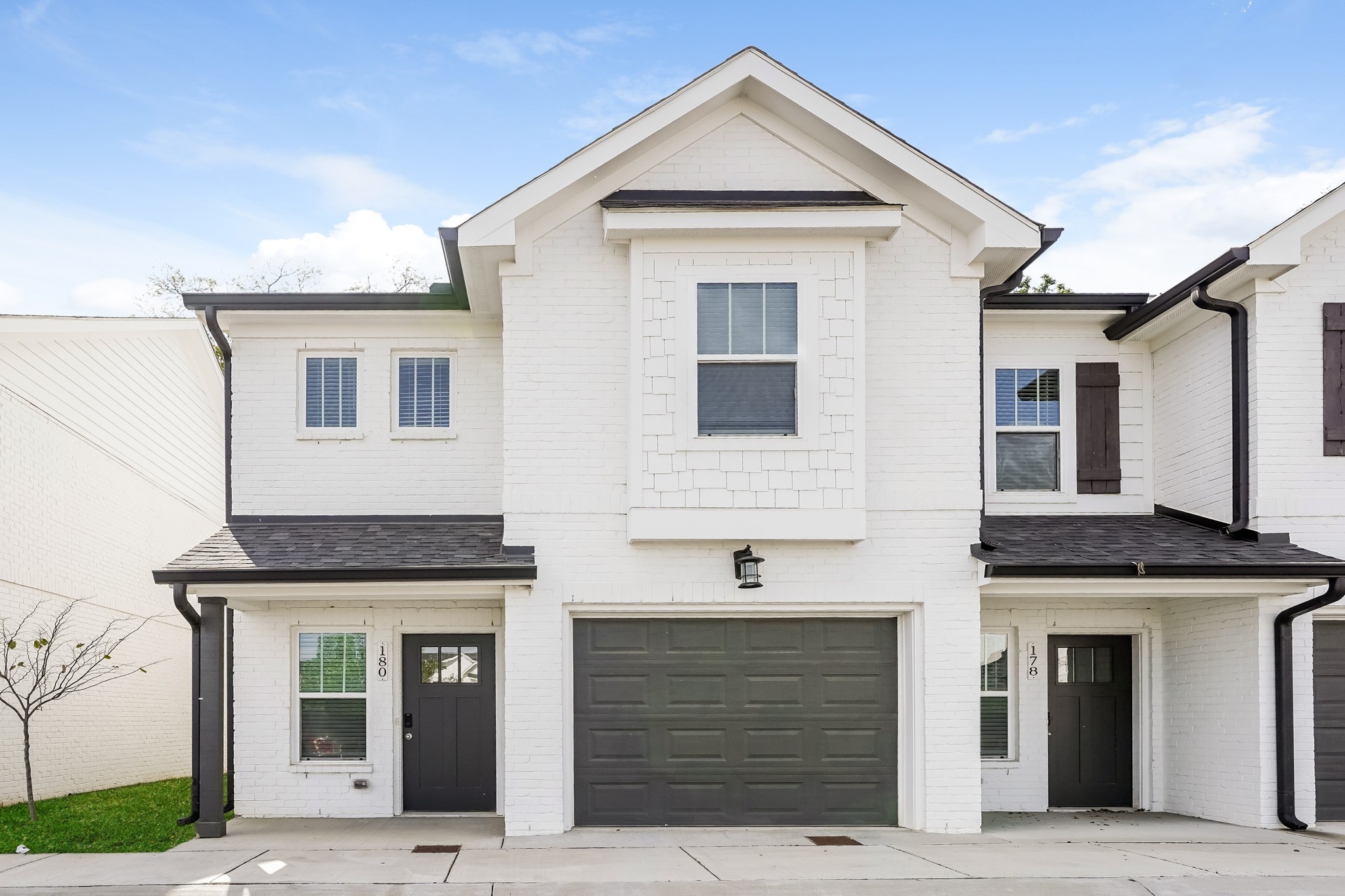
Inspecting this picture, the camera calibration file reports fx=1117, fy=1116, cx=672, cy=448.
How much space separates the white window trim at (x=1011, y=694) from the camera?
38.3 ft

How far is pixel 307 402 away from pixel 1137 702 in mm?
9290

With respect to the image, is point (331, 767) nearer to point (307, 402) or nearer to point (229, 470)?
point (229, 470)

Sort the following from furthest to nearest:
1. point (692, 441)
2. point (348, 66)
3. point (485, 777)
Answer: point (348, 66), point (485, 777), point (692, 441)

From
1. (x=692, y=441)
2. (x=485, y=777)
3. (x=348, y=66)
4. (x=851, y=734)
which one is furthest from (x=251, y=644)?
(x=348, y=66)

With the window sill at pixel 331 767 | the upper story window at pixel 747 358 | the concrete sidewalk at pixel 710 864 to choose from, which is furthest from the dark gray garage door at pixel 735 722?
the window sill at pixel 331 767

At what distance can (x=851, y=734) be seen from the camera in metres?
10.2

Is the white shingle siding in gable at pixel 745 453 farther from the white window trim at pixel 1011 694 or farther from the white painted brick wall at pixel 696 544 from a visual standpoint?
the white window trim at pixel 1011 694

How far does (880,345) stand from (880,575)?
2071 millimetres

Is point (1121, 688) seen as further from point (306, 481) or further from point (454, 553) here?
point (306, 481)

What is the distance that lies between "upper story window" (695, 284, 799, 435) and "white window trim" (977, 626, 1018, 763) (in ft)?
12.6

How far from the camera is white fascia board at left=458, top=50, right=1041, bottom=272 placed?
9.80 m

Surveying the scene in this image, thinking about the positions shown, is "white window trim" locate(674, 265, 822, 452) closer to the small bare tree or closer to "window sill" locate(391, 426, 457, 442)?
"window sill" locate(391, 426, 457, 442)

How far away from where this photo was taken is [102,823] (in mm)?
10508

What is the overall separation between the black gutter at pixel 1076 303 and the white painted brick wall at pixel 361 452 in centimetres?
550
